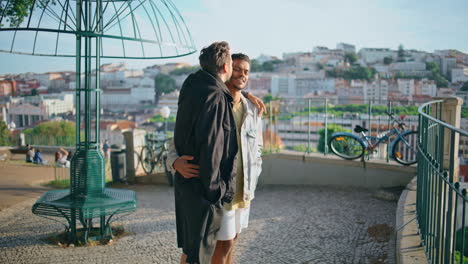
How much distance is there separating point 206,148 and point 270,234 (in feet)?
7.85

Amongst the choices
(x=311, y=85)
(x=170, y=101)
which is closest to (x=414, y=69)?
(x=311, y=85)

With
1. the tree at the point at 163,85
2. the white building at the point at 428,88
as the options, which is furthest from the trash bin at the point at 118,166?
the tree at the point at 163,85

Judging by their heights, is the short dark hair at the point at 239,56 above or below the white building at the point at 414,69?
below

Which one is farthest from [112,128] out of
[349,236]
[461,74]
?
[349,236]

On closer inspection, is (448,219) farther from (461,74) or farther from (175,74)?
(175,74)

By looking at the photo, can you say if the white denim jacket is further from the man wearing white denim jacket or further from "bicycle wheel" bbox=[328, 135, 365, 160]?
"bicycle wheel" bbox=[328, 135, 365, 160]

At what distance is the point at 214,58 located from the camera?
90.2 inches

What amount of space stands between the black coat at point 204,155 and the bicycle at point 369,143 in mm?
4583

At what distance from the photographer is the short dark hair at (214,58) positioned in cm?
229

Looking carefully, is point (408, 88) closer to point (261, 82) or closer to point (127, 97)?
point (261, 82)

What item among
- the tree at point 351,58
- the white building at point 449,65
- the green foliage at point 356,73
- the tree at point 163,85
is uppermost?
the tree at point 351,58

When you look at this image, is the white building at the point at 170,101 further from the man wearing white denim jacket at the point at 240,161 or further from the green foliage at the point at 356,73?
the man wearing white denim jacket at the point at 240,161

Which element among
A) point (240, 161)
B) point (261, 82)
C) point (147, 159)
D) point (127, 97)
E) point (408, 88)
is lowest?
point (147, 159)

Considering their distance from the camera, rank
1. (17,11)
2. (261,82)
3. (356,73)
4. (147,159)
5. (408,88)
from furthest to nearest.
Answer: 1. (261,82)
2. (356,73)
3. (408,88)
4. (147,159)
5. (17,11)
